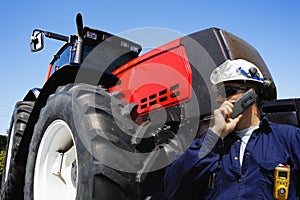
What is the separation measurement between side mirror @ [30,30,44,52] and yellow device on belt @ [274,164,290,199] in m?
3.36

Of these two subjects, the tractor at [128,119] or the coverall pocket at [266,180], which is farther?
the tractor at [128,119]

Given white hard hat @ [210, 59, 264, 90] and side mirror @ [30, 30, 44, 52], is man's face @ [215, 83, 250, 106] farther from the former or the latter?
side mirror @ [30, 30, 44, 52]

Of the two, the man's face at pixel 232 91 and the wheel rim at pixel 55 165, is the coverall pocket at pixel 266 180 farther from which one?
the wheel rim at pixel 55 165

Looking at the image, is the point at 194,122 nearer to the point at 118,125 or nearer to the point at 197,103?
the point at 197,103

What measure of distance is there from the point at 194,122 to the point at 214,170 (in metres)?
0.83

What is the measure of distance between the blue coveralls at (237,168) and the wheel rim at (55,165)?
129 centimetres

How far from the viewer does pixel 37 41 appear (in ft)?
15.3

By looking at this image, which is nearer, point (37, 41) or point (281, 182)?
point (281, 182)

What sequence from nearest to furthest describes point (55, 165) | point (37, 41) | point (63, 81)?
point (55, 165), point (63, 81), point (37, 41)

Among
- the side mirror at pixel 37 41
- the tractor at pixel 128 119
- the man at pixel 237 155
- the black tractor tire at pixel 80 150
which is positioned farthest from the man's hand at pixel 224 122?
the side mirror at pixel 37 41

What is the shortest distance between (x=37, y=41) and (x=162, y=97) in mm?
2183

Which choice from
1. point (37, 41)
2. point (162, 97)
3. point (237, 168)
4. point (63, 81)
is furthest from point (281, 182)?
point (37, 41)

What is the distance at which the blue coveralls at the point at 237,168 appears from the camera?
6.61ft

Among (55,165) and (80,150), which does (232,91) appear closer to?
(80,150)
